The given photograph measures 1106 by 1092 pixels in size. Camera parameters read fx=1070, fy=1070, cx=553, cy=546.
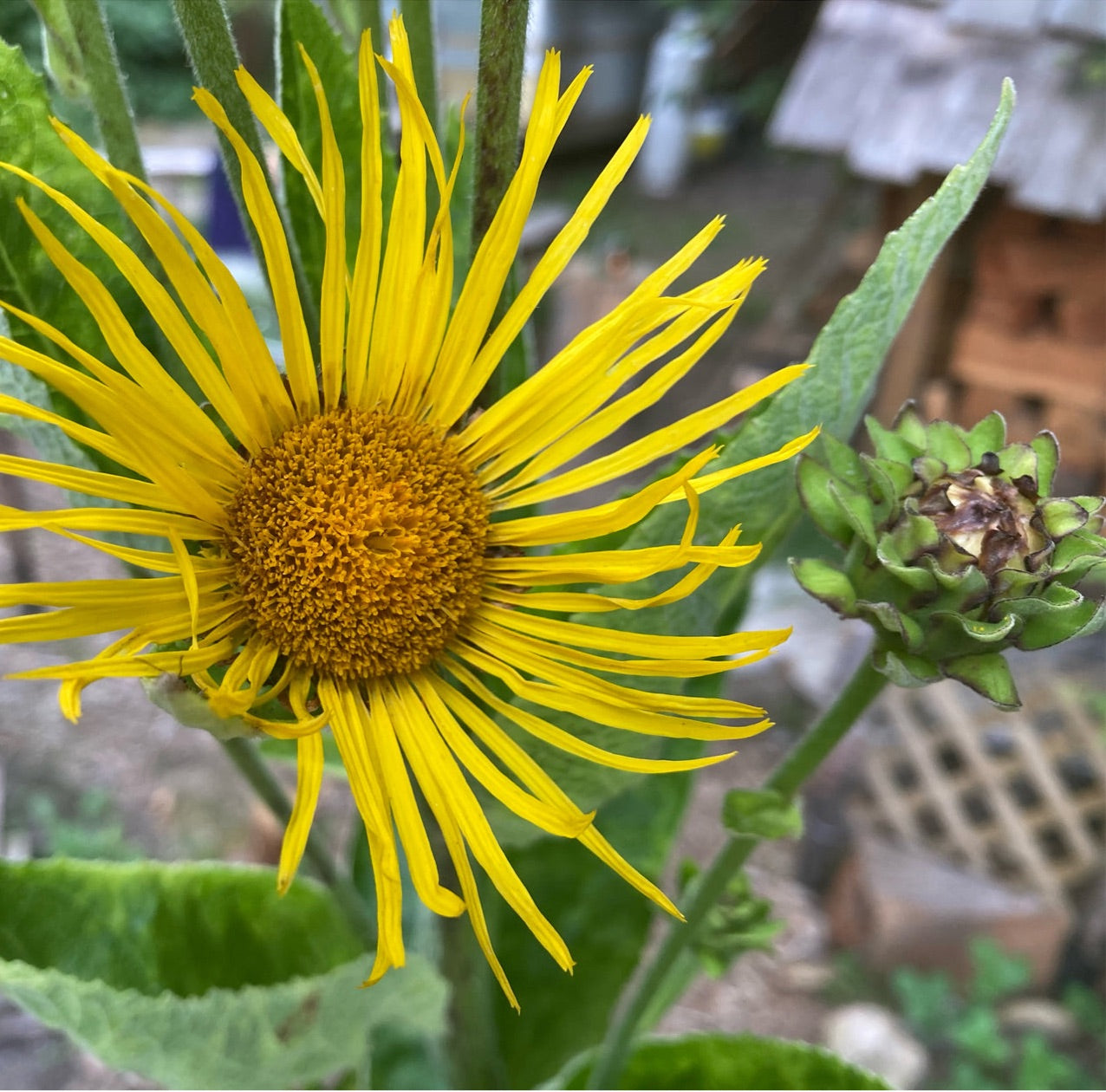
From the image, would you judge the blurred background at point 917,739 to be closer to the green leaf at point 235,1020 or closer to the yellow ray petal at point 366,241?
the green leaf at point 235,1020

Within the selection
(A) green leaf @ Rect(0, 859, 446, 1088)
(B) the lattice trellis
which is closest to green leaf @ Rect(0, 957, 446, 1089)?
(A) green leaf @ Rect(0, 859, 446, 1088)

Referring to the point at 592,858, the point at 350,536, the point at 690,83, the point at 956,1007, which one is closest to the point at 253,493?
the point at 350,536

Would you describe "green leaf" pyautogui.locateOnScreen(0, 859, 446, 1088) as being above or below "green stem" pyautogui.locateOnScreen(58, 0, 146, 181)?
below

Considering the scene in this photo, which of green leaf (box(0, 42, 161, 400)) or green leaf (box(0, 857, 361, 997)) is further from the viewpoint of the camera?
green leaf (box(0, 857, 361, 997))

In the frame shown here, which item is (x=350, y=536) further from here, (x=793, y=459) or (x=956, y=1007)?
(x=956, y=1007)

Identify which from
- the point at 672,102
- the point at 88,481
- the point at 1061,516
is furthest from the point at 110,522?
the point at 672,102

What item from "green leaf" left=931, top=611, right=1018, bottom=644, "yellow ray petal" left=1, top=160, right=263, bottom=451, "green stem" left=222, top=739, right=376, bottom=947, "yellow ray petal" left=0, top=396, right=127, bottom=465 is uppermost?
"yellow ray petal" left=1, top=160, right=263, bottom=451

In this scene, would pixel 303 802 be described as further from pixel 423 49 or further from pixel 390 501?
pixel 423 49

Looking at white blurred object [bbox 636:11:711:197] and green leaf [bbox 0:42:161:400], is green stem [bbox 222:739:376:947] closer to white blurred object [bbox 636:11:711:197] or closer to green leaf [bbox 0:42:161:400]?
green leaf [bbox 0:42:161:400]
